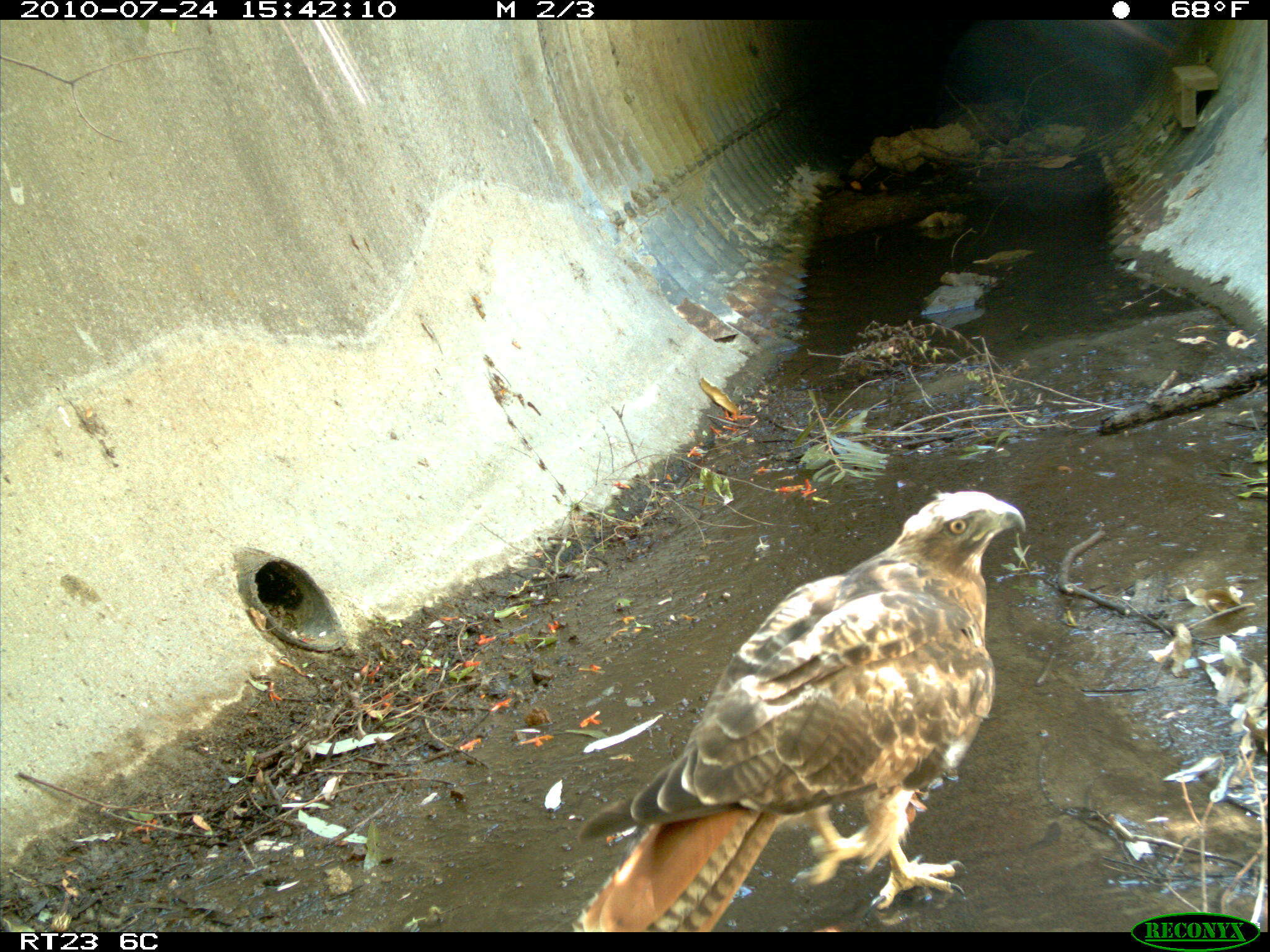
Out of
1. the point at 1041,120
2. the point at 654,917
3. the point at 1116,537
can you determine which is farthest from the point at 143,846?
the point at 1041,120

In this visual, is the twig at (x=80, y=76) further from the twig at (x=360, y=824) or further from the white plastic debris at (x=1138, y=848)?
the white plastic debris at (x=1138, y=848)

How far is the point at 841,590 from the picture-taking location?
3154 millimetres

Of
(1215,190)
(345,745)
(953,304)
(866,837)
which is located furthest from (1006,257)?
(345,745)

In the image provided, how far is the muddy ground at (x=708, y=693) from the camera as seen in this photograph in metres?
2.96

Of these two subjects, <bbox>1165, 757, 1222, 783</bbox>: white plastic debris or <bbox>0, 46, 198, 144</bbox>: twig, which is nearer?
<bbox>1165, 757, 1222, 783</bbox>: white plastic debris

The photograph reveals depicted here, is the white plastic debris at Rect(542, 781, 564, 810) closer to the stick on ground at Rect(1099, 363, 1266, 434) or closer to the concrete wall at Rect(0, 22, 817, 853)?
the concrete wall at Rect(0, 22, 817, 853)

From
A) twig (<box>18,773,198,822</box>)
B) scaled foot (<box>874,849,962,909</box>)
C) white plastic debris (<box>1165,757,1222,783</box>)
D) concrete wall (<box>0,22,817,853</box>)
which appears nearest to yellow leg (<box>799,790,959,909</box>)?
scaled foot (<box>874,849,962,909</box>)

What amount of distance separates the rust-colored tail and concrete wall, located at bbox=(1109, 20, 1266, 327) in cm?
470

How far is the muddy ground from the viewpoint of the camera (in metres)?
2.96
